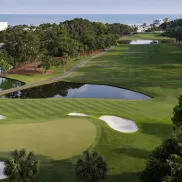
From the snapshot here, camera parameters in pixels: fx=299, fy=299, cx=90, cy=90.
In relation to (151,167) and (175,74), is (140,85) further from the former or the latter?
(151,167)

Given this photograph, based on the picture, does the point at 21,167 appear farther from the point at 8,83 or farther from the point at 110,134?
the point at 8,83

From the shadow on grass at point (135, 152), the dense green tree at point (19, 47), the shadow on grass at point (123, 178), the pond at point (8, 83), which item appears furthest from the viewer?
the dense green tree at point (19, 47)

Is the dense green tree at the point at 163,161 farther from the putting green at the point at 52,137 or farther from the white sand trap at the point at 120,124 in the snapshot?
the white sand trap at the point at 120,124

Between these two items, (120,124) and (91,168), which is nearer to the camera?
(91,168)

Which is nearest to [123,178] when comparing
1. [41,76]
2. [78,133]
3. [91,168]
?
[91,168]

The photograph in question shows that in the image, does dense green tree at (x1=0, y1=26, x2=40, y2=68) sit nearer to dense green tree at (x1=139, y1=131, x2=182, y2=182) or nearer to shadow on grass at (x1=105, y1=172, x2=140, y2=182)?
shadow on grass at (x1=105, y1=172, x2=140, y2=182)

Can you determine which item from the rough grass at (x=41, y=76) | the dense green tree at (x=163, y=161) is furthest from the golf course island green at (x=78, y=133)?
the rough grass at (x=41, y=76)

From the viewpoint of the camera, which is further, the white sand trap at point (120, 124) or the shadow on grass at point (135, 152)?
the white sand trap at point (120, 124)
